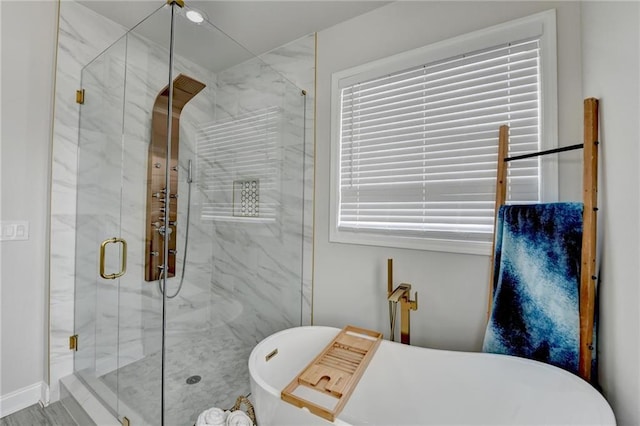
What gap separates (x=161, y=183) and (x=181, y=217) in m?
0.23

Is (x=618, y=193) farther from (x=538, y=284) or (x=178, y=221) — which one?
(x=178, y=221)

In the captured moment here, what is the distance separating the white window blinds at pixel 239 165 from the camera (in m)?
1.71

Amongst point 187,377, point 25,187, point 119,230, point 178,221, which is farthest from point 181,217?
point 25,187

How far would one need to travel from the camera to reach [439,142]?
1621 mm

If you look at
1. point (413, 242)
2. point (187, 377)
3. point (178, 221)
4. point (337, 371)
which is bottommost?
point (187, 377)

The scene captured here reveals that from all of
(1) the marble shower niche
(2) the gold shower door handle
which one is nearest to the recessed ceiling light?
(1) the marble shower niche

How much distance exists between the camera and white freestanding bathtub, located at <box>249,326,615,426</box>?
1007 millimetres

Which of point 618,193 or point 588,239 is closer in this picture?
point 618,193

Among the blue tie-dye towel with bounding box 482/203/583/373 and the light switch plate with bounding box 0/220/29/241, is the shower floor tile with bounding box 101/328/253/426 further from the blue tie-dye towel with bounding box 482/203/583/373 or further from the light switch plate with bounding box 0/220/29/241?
the blue tie-dye towel with bounding box 482/203/583/373

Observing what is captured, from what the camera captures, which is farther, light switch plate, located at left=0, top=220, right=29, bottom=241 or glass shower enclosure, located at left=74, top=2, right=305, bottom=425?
light switch plate, located at left=0, top=220, right=29, bottom=241

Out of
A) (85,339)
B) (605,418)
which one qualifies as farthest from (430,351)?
(85,339)

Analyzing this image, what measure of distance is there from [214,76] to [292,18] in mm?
757

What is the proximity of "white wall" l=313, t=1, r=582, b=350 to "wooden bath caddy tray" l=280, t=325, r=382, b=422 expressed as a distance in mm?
289

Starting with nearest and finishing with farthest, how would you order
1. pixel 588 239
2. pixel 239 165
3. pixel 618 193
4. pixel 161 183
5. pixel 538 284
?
1. pixel 618 193
2. pixel 588 239
3. pixel 538 284
4. pixel 161 183
5. pixel 239 165
